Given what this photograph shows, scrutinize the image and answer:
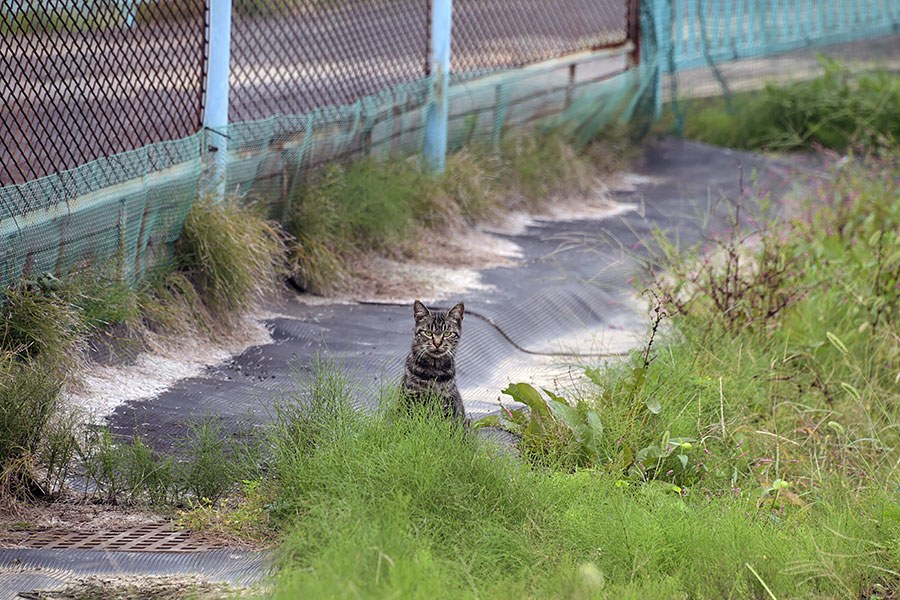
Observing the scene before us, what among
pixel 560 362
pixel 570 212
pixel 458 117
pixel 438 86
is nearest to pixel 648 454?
pixel 560 362

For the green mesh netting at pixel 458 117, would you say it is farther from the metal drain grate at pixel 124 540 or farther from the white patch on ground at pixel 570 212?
the metal drain grate at pixel 124 540

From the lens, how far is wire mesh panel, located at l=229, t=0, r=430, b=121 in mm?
6402

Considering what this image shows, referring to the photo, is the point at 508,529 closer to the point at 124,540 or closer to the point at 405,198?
the point at 124,540

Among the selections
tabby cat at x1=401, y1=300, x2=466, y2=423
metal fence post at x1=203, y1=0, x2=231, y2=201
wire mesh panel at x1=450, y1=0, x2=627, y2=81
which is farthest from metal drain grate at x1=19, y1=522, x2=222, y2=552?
wire mesh panel at x1=450, y1=0, x2=627, y2=81

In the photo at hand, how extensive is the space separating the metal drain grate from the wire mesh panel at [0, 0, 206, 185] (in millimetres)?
1744

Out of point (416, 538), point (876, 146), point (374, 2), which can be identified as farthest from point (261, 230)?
point (876, 146)

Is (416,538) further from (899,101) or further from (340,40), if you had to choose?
(899,101)

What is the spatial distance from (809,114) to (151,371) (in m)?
8.25

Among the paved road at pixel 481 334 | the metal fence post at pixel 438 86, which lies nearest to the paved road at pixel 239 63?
the metal fence post at pixel 438 86

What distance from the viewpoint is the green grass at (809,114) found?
428 inches

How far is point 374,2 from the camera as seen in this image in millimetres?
7484

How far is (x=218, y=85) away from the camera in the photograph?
5.76 m

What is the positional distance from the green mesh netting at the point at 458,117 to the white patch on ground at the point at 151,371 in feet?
1.47

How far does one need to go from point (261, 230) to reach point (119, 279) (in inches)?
40.8
